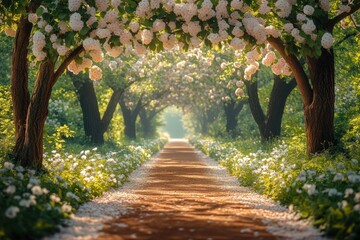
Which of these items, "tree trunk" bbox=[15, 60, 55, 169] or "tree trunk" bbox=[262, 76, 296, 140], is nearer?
"tree trunk" bbox=[15, 60, 55, 169]

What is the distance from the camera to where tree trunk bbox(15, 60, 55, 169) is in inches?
501

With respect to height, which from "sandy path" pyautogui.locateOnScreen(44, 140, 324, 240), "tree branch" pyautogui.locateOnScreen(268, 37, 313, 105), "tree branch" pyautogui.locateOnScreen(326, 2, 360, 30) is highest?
"tree branch" pyautogui.locateOnScreen(326, 2, 360, 30)

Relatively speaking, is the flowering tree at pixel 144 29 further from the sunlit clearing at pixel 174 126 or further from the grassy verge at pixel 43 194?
the sunlit clearing at pixel 174 126

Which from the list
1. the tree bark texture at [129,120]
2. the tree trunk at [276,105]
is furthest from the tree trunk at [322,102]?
the tree bark texture at [129,120]

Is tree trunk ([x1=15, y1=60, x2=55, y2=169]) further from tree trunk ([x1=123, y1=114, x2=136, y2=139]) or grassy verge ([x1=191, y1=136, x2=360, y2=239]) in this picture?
tree trunk ([x1=123, y1=114, x2=136, y2=139])

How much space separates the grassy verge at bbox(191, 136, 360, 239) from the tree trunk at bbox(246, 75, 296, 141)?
487 cm

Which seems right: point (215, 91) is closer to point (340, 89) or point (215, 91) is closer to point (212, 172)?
point (340, 89)

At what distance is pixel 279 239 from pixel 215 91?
100 feet

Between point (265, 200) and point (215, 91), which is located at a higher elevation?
point (215, 91)

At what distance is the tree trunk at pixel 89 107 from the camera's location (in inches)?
954

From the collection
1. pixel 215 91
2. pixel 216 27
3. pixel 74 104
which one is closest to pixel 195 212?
pixel 216 27

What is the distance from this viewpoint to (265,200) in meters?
12.0

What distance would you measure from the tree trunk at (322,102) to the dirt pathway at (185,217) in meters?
2.88

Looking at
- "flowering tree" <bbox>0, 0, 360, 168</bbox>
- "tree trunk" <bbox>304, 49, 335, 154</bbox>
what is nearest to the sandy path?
"tree trunk" <bbox>304, 49, 335, 154</bbox>
